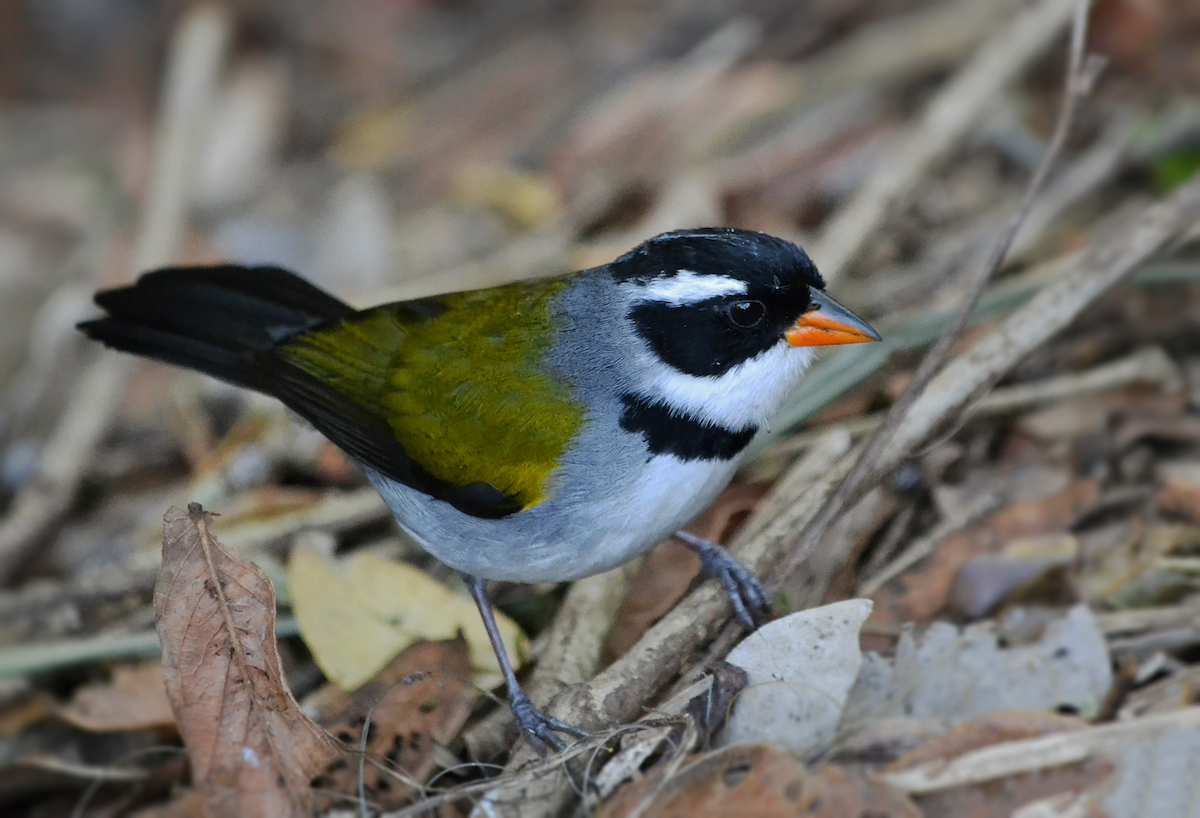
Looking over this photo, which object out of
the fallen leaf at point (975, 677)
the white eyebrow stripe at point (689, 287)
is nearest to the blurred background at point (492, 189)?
the fallen leaf at point (975, 677)

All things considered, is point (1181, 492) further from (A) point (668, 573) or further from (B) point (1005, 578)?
(A) point (668, 573)

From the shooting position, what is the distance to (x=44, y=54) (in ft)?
25.8

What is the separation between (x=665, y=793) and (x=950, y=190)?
11.4 feet

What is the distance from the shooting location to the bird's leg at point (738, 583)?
3.57 meters

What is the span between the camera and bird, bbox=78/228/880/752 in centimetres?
348

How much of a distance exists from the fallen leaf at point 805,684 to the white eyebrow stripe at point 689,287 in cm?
90

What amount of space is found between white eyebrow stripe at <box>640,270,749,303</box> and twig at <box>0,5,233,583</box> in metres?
2.74

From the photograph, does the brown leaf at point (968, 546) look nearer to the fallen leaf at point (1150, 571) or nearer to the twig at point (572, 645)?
the fallen leaf at point (1150, 571)

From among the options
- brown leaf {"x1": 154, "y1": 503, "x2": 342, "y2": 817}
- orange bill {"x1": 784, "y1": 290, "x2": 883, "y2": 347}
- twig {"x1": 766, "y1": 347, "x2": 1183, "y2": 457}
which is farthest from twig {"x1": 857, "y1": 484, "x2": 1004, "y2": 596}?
brown leaf {"x1": 154, "y1": 503, "x2": 342, "y2": 817}

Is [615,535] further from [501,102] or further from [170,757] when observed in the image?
[501,102]

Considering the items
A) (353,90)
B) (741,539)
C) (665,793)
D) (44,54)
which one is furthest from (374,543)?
(44,54)

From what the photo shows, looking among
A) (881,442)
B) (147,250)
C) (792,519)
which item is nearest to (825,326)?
(881,442)

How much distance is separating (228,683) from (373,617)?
2.31 ft

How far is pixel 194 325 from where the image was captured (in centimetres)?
418
